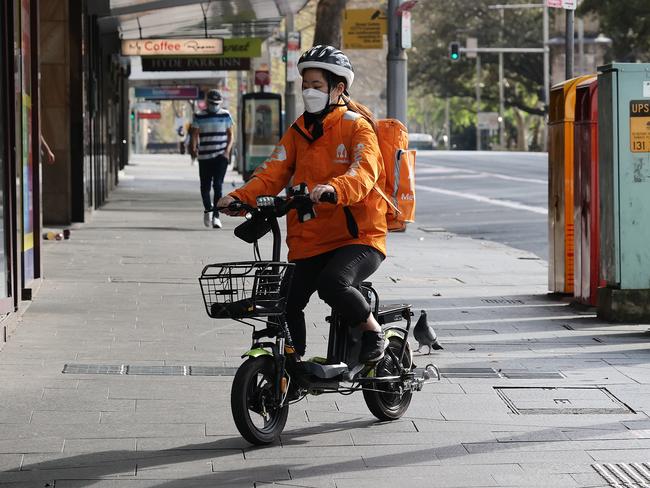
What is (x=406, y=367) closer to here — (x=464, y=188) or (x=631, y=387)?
(x=631, y=387)

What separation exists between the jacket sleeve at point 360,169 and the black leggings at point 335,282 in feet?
1.05

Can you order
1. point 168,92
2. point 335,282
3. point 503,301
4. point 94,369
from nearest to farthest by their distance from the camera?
1. point 335,282
2. point 94,369
3. point 503,301
4. point 168,92

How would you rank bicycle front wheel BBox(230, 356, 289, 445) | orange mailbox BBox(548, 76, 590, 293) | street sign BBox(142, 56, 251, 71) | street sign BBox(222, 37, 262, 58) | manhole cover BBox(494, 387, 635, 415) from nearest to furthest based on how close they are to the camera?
bicycle front wheel BBox(230, 356, 289, 445) < manhole cover BBox(494, 387, 635, 415) < orange mailbox BBox(548, 76, 590, 293) < street sign BBox(222, 37, 262, 58) < street sign BBox(142, 56, 251, 71)

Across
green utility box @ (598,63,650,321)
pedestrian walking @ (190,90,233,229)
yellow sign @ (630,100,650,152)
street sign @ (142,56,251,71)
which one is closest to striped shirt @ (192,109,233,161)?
pedestrian walking @ (190,90,233,229)

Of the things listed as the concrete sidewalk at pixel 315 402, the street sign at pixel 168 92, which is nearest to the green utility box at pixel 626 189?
the concrete sidewalk at pixel 315 402

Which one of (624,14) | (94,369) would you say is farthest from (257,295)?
(624,14)

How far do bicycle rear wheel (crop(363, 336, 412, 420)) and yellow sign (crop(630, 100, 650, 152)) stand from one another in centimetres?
410

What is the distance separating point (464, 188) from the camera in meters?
34.6

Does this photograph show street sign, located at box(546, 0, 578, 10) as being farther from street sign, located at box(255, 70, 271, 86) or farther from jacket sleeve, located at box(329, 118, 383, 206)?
street sign, located at box(255, 70, 271, 86)

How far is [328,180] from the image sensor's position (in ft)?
20.7

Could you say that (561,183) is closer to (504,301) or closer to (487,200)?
(504,301)

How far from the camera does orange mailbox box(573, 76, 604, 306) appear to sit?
1095 cm

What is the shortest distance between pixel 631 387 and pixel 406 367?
4.83ft

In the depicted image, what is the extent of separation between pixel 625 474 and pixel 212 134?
14364 mm
